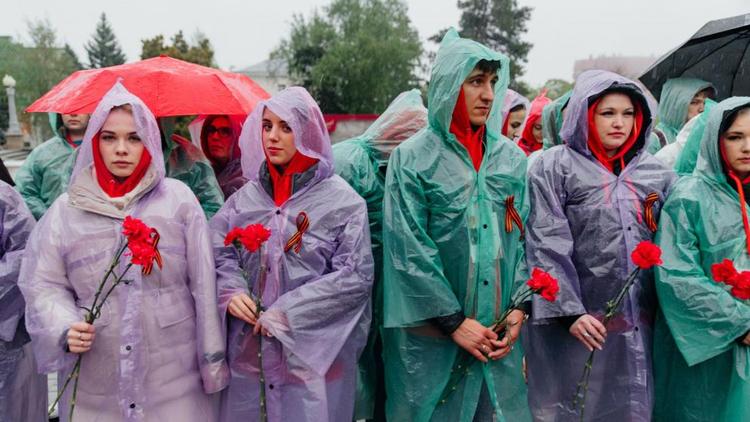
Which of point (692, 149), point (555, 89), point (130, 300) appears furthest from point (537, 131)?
point (555, 89)

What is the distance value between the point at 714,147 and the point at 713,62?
222 centimetres

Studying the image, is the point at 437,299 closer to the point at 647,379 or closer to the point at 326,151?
the point at 326,151

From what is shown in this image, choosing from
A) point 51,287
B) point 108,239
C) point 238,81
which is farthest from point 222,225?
point 238,81


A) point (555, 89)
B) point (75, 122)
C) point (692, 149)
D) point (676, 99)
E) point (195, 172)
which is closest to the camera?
point (692, 149)

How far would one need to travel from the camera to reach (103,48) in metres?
57.0

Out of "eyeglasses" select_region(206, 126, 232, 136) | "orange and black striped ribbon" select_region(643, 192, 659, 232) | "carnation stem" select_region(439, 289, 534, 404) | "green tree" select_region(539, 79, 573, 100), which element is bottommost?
"green tree" select_region(539, 79, 573, 100)

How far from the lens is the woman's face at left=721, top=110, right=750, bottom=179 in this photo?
2848mm

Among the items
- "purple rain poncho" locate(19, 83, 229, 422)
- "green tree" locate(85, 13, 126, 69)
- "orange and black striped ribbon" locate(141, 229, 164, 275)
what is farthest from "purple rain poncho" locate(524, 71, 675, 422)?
"green tree" locate(85, 13, 126, 69)

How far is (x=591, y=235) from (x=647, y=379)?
2.20 feet

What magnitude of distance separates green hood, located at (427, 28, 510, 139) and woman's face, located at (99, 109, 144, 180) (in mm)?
1232

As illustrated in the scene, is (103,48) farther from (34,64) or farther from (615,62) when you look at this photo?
(615,62)

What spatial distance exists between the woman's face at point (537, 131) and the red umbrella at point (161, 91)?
3014mm

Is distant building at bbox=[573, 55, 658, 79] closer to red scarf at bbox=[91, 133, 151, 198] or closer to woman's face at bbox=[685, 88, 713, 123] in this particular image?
woman's face at bbox=[685, 88, 713, 123]

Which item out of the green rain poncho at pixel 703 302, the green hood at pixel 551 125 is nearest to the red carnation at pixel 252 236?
the green rain poncho at pixel 703 302
